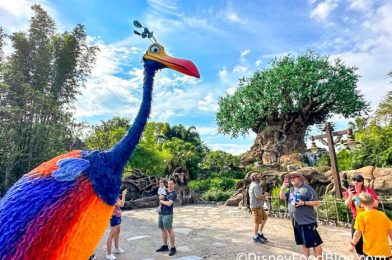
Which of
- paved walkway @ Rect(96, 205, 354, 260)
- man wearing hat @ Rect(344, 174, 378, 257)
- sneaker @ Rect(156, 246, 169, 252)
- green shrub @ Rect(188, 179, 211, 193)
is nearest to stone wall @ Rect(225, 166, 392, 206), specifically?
paved walkway @ Rect(96, 205, 354, 260)

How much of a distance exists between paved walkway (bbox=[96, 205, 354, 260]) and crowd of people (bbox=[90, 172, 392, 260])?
32cm

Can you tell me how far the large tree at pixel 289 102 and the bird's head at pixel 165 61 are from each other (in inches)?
844

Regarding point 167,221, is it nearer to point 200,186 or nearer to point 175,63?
point 175,63

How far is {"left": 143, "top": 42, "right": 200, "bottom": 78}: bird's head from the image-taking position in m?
2.31

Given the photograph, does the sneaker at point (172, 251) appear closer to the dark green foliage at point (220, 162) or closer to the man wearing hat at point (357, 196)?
the man wearing hat at point (357, 196)

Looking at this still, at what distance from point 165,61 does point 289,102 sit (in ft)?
75.2

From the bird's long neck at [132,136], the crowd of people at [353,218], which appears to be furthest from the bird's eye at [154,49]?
the crowd of people at [353,218]

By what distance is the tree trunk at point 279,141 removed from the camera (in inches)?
979

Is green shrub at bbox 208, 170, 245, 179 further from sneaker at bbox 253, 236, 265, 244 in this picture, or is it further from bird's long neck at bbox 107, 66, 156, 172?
bird's long neck at bbox 107, 66, 156, 172

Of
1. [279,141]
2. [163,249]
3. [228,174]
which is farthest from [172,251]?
[279,141]

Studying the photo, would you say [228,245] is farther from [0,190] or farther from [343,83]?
[343,83]

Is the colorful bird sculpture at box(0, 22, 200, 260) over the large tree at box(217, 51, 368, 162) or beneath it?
beneath

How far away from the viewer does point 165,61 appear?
2422 millimetres

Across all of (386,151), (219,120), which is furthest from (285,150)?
(386,151)
